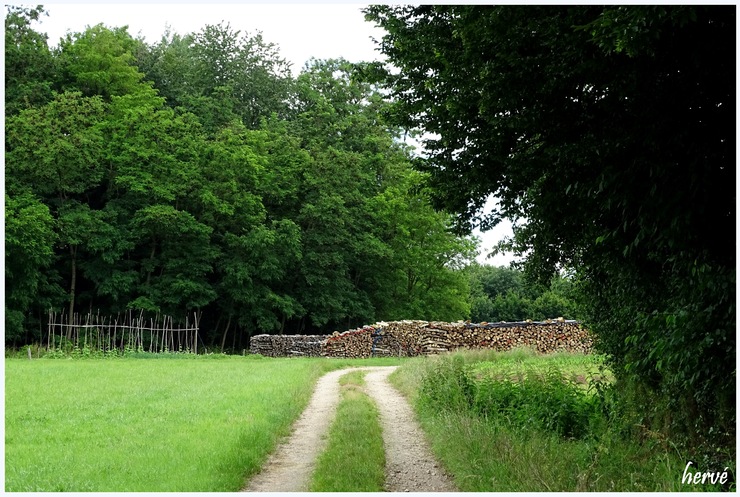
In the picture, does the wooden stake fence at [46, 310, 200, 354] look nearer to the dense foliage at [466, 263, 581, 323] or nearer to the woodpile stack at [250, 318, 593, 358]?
the woodpile stack at [250, 318, 593, 358]

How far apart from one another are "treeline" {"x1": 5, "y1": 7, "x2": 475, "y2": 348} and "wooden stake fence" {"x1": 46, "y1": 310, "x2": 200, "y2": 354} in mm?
978

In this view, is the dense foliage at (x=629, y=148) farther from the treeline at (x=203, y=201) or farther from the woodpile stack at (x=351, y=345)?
the treeline at (x=203, y=201)

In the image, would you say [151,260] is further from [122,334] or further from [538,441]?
[538,441]

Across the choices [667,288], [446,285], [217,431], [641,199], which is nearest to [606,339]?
[667,288]

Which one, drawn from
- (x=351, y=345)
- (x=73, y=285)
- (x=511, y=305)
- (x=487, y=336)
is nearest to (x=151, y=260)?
(x=73, y=285)

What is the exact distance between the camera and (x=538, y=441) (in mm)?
8250

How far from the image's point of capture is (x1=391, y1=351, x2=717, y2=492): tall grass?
688cm

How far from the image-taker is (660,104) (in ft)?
19.9

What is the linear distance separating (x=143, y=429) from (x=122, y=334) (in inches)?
993

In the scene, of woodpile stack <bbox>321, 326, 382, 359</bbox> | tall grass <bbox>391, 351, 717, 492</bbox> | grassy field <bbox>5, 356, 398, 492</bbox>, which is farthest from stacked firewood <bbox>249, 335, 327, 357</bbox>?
tall grass <bbox>391, 351, 717, 492</bbox>

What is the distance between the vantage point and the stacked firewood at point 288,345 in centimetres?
3684

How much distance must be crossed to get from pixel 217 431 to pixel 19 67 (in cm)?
4076

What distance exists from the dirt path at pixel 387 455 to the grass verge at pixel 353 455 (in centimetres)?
14

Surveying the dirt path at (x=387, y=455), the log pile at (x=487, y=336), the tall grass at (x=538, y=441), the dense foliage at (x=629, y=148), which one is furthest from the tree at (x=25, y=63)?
the dense foliage at (x=629, y=148)
